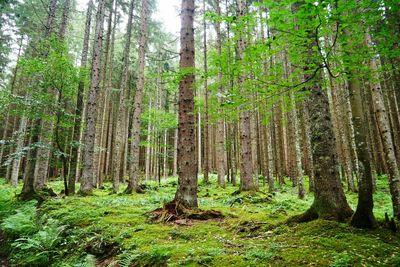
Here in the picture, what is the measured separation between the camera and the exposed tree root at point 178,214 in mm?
5730

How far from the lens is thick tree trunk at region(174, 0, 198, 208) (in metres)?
6.19

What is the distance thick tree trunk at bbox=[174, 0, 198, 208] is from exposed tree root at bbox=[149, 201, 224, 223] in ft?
0.52

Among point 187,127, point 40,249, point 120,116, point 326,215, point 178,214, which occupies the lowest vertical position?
point 40,249

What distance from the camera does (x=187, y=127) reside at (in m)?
6.38

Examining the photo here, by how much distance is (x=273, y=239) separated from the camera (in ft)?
13.8

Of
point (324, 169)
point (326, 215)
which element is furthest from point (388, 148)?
point (326, 215)

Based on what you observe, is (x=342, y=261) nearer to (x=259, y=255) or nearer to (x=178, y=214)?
(x=259, y=255)

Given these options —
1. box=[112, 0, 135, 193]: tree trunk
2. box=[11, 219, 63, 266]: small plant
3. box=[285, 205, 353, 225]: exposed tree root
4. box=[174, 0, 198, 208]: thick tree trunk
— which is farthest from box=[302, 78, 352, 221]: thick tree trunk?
box=[112, 0, 135, 193]: tree trunk

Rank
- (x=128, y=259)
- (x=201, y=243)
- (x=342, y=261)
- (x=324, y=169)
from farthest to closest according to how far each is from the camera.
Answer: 1. (x=324, y=169)
2. (x=201, y=243)
3. (x=128, y=259)
4. (x=342, y=261)

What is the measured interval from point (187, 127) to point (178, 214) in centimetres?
219

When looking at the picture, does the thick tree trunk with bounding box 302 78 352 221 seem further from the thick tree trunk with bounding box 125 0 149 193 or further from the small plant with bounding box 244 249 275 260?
the thick tree trunk with bounding box 125 0 149 193

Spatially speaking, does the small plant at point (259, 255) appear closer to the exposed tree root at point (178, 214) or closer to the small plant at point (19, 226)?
the exposed tree root at point (178, 214)

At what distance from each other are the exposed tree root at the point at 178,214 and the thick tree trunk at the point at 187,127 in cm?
16

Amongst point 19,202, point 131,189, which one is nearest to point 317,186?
point 131,189
